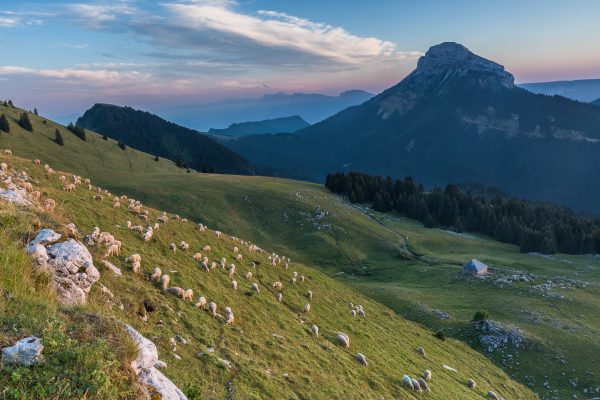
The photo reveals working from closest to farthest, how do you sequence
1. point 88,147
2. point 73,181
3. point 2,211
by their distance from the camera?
point 2,211 < point 73,181 < point 88,147

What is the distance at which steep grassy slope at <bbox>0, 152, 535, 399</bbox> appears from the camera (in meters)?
9.41

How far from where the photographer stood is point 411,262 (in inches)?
3184

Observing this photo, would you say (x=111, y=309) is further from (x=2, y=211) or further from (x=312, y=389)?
(x=312, y=389)

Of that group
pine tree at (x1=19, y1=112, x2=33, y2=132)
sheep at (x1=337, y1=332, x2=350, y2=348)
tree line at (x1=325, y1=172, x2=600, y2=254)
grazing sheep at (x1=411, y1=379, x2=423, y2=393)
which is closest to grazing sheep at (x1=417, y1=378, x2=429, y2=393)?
grazing sheep at (x1=411, y1=379, x2=423, y2=393)

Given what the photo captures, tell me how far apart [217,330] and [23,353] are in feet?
33.7

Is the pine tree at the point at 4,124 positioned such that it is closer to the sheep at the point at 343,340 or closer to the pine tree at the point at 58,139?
the pine tree at the point at 58,139

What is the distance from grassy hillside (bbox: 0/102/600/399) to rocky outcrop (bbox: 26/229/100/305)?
40673mm

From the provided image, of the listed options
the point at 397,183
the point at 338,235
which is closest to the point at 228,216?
the point at 338,235

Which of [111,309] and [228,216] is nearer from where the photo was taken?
[111,309]

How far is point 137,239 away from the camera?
22672 mm

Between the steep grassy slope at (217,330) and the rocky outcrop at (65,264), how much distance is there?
1.90ft

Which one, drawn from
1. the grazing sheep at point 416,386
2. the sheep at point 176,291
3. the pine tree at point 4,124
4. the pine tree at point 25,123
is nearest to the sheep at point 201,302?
the sheep at point 176,291

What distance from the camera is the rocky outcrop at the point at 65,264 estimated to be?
12.8 meters

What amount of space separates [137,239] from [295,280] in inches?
548
